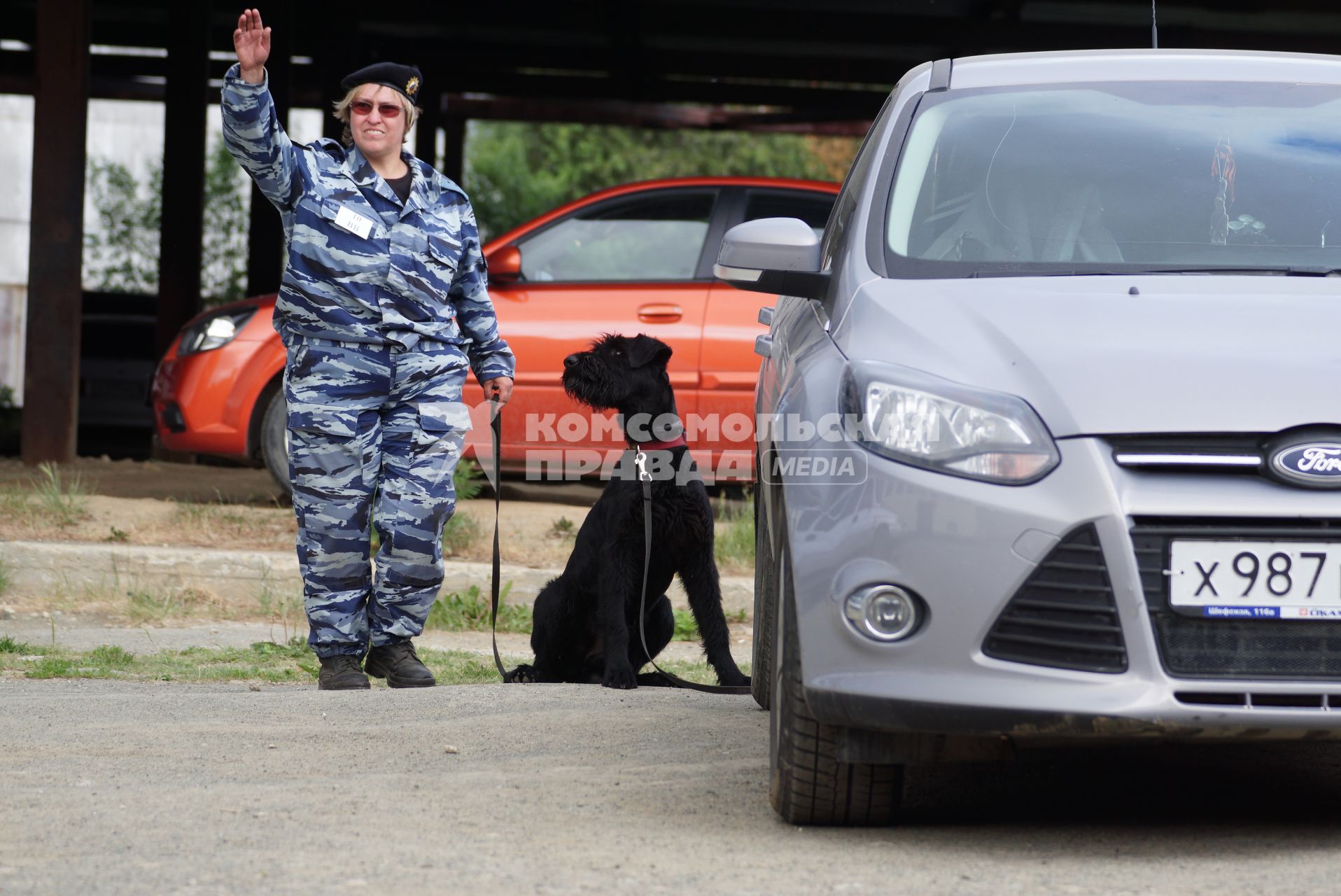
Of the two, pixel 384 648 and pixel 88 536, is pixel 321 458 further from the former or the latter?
pixel 88 536

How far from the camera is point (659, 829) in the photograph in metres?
3.25

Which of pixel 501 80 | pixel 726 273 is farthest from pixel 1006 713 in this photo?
pixel 501 80

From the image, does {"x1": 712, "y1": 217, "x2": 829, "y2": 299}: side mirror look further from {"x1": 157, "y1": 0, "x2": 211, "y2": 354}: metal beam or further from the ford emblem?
{"x1": 157, "y1": 0, "x2": 211, "y2": 354}: metal beam

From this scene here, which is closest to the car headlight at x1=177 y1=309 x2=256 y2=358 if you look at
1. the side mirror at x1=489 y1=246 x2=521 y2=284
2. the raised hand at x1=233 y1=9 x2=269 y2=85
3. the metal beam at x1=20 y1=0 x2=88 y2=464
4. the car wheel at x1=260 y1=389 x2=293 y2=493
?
the car wheel at x1=260 y1=389 x2=293 y2=493

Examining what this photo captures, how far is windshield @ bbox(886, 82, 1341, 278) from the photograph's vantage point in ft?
11.5

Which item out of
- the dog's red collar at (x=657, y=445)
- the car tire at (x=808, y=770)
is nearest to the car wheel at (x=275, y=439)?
the dog's red collar at (x=657, y=445)

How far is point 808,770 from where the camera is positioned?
10.5ft

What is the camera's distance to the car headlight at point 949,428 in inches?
113

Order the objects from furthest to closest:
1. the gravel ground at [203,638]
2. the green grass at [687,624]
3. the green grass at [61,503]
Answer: the green grass at [61,503] → the green grass at [687,624] → the gravel ground at [203,638]

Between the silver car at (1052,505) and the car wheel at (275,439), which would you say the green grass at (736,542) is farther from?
the silver car at (1052,505)

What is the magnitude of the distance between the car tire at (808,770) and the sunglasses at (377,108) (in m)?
2.44

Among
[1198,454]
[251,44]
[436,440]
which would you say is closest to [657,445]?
[436,440]

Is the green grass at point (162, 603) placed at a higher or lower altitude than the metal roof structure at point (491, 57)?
lower

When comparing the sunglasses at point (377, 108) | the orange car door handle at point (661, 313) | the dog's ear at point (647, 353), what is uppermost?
the sunglasses at point (377, 108)
